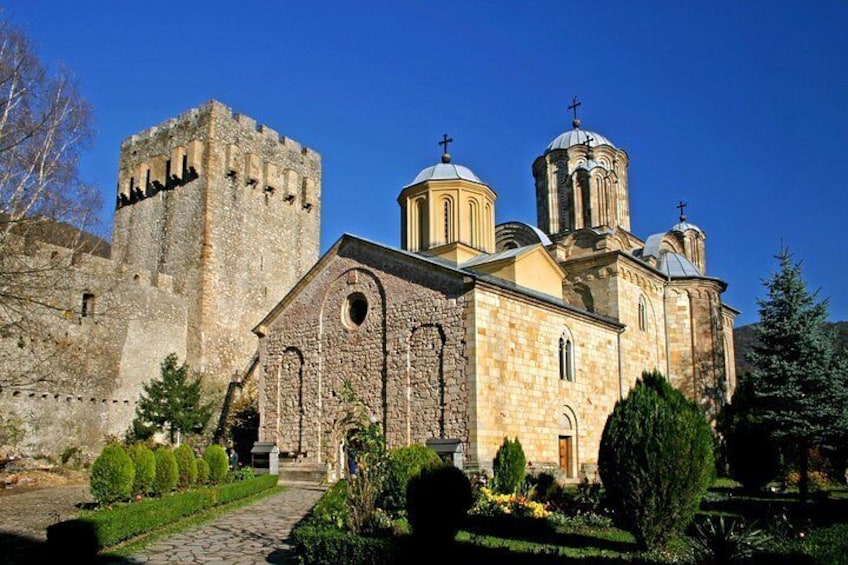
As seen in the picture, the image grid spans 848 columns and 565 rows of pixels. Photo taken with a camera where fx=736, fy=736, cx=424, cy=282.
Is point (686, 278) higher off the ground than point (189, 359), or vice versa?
point (686, 278)

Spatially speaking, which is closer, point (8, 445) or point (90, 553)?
point (90, 553)

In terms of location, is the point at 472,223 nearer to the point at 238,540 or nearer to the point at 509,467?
the point at 509,467

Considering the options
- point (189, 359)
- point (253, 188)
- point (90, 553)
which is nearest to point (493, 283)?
point (90, 553)

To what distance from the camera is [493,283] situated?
17.8 m

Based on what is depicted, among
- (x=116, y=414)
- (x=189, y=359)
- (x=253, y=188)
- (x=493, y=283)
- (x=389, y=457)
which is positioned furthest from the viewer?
(x=253, y=188)

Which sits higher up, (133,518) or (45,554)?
(133,518)

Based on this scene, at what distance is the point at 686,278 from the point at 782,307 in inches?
254

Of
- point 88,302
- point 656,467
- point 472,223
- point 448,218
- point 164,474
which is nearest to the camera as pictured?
point 656,467

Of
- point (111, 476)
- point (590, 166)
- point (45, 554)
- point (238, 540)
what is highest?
point (590, 166)

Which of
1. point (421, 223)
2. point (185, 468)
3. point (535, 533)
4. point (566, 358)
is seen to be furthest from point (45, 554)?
point (421, 223)

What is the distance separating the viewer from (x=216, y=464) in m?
17.6

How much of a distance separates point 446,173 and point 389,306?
6.35m

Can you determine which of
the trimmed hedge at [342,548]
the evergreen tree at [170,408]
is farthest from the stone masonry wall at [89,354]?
the trimmed hedge at [342,548]

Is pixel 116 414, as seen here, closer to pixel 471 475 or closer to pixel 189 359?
pixel 189 359
